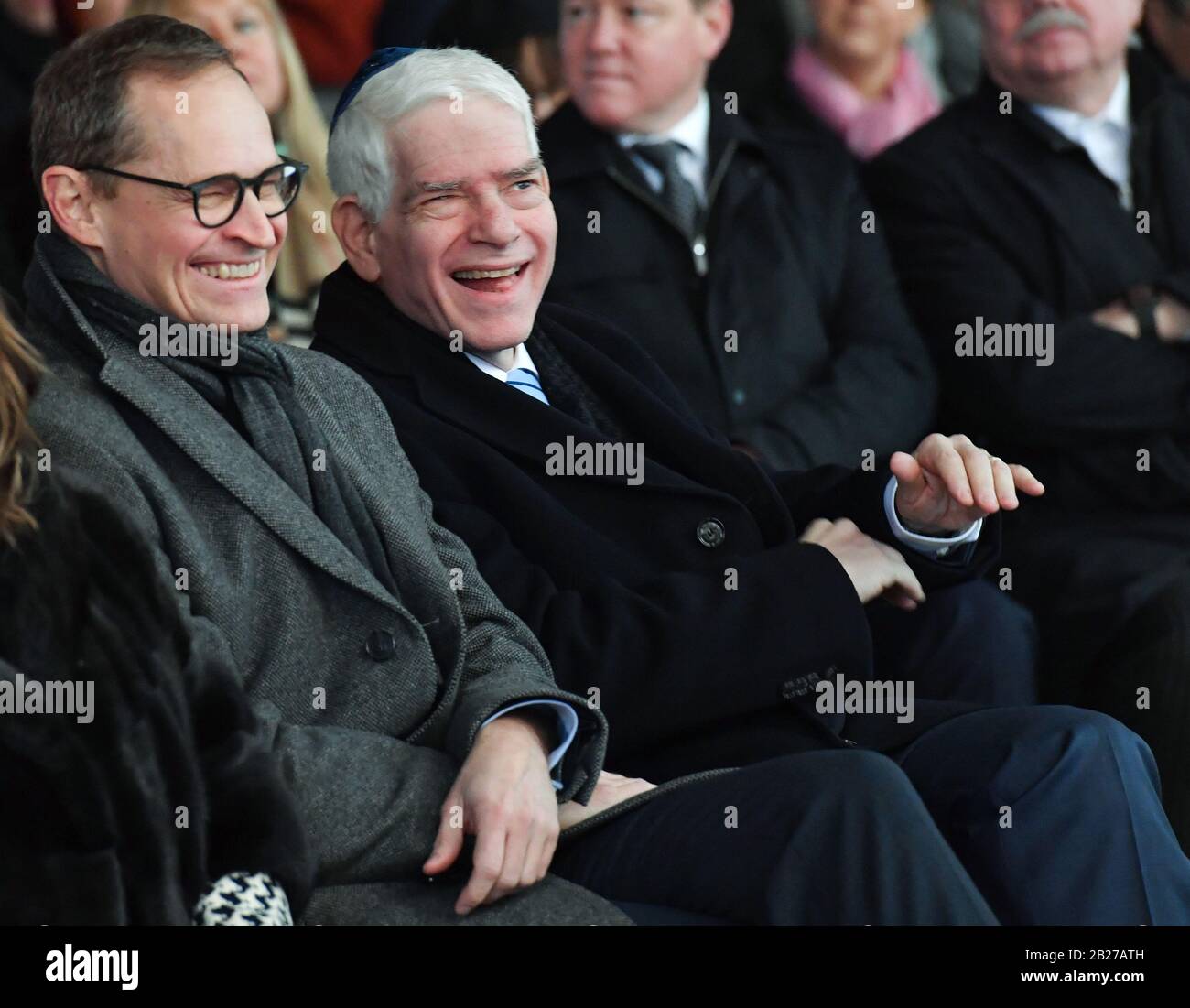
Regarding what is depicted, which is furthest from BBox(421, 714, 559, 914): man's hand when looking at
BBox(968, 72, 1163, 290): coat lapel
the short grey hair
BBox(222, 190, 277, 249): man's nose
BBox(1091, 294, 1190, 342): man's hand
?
BBox(968, 72, 1163, 290): coat lapel

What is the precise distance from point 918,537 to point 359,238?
0.84m

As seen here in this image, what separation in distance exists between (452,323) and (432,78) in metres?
0.32

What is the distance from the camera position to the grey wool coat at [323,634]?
2.07 meters

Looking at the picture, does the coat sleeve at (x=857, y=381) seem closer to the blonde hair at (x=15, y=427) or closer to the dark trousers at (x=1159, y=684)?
the dark trousers at (x=1159, y=684)

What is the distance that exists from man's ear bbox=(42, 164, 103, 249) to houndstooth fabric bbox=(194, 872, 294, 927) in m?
0.77

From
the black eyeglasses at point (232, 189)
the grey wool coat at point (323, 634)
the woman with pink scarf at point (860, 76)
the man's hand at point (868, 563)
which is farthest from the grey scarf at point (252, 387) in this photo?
the woman with pink scarf at point (860, 76)

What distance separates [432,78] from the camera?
2.58 m

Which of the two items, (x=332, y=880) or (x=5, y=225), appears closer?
(x=332, y=880)

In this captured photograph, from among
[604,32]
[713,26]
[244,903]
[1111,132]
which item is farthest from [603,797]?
[1111,132]

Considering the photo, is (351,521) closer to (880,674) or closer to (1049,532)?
(880,674)

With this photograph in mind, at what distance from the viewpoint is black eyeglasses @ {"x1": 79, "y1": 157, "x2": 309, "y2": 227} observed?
7.31 ft

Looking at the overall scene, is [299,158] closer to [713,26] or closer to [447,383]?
[713,26]

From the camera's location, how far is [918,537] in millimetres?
2617
